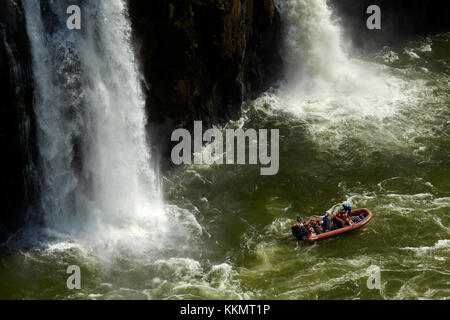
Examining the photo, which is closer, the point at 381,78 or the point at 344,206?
the point at 344,206

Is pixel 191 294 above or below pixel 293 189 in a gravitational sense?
below

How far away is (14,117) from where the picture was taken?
18.1 meters

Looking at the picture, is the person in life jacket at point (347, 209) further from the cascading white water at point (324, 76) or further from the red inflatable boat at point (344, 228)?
the cascading white water at point (324, 76)

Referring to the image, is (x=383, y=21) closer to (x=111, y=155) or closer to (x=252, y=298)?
(x=111, y=155)

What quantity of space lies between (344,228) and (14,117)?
459 inches

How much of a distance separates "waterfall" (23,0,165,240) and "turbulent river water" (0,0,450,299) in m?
0.05

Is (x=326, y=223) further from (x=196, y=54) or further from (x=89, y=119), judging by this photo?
(x=89, y=119)

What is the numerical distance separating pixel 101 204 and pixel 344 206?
8749 millimetres

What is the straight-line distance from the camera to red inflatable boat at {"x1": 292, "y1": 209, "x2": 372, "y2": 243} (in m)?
18.6

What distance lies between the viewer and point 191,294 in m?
16.3

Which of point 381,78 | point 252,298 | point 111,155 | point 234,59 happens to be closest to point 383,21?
point 381,78

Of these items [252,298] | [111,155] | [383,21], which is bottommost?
[252,298]

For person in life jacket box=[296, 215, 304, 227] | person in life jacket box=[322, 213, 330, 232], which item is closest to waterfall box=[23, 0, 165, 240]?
person in life jacket box=[296, 215, 304, 227]

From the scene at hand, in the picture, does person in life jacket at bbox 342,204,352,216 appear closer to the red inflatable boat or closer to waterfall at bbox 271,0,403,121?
the red inflatable boat
